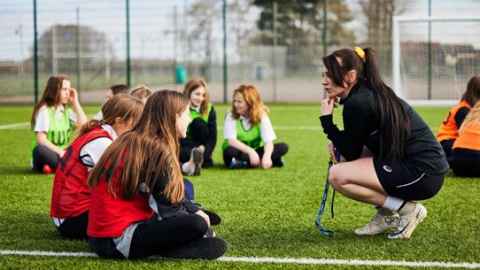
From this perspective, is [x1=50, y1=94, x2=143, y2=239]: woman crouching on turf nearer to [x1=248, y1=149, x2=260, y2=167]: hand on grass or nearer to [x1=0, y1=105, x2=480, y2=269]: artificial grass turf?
[x1=0, y1=105, x2=480, y2=269]: artificial grass turf

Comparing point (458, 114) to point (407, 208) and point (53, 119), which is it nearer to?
point (407, 208)

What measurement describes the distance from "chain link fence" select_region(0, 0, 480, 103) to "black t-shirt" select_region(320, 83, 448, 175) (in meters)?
17.1

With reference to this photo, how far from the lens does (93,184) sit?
4148 mm

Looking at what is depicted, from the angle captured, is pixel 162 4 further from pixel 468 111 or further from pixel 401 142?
pixel 401 142

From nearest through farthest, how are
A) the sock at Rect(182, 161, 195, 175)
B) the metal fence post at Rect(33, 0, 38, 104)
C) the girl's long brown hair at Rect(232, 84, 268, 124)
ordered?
the sock at Rect(182, 161, 195, 175)
the girl's long brown hair at Rect(232, 84, 268, 124)
the metal fence post at Rect(33, 0, 38, 104)

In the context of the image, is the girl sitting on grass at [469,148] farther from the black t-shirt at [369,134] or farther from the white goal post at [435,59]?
the white goal post at [435,59]

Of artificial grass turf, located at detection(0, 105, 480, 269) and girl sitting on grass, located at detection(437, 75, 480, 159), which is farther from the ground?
girl sitting on grass, located at detection(437, 75, 480, 159)

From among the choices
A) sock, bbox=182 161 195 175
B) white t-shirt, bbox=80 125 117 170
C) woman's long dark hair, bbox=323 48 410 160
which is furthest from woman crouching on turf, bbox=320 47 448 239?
sock, bbox=182 161 195 175

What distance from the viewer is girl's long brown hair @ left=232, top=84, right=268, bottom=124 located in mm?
8672

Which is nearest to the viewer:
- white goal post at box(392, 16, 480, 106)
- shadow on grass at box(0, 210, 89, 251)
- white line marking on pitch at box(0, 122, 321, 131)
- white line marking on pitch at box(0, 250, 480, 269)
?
white line marking on pitch at box(0, 250, 480, 269)

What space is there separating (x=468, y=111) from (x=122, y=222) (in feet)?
17.5

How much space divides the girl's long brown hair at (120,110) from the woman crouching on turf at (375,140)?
1293 mm

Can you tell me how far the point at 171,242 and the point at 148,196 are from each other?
32cm

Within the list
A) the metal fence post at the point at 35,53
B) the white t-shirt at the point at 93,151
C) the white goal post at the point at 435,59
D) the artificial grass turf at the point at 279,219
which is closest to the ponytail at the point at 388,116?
the artificial grass turf at the point at 279,219
